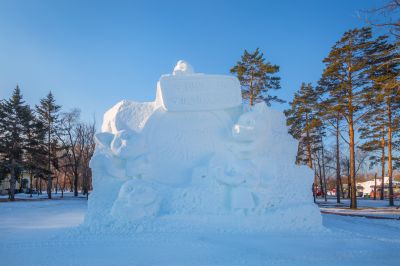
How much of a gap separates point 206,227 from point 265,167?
2295mm

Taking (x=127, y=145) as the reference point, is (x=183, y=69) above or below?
above

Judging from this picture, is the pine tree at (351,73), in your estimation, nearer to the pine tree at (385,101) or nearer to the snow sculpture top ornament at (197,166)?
the pine tree at (385,101)

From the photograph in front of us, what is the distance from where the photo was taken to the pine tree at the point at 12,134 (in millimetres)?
23047

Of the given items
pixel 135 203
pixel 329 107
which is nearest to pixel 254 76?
pixel 329 107

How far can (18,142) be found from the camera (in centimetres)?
2364

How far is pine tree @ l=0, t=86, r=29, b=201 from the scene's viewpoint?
2305cm

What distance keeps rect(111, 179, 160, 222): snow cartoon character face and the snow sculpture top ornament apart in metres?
0.02

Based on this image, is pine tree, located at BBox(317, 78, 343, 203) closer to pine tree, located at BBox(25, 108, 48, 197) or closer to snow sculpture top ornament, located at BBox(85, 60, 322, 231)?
snow sculpture top ornament, located at BBox(85, 60, 322, 231)

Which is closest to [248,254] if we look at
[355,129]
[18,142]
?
[355,129]

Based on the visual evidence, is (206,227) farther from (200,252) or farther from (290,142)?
(290,142)

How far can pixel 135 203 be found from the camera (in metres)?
7.39

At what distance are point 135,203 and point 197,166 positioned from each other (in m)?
1.92

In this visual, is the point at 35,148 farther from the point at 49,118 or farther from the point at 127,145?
the point at 127,145

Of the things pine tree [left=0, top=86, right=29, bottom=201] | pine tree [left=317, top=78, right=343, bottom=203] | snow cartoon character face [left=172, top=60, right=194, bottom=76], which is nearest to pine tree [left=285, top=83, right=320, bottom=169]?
pine tree [left=317, top=78, right=343, bottom=203]
